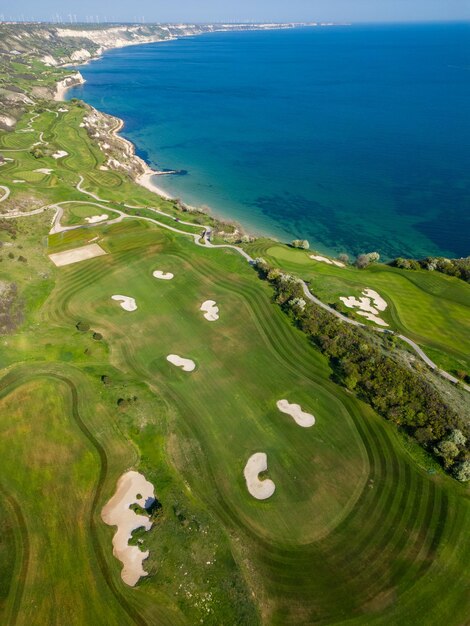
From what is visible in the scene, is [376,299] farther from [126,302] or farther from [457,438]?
[126,302]

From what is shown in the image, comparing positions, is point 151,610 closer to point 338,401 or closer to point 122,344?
point 338,401

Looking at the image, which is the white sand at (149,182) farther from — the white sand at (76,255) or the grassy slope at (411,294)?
the grassy slope at (411,294)

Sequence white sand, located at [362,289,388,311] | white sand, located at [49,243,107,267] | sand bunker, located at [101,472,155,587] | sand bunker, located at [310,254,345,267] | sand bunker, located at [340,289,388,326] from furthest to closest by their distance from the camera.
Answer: sand bunker, located at [310,254,345,267], white sand, located at [49,243,107,267], white sand, located at [362,289,388,311], sand bunker, located at [340,289,388,326], sand bunker, located at [101,472,155,587]

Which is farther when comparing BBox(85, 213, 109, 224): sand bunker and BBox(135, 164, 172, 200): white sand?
BBox(135, 164, 172, 200): white sand

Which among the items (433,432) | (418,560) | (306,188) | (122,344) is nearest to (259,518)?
(418,560)

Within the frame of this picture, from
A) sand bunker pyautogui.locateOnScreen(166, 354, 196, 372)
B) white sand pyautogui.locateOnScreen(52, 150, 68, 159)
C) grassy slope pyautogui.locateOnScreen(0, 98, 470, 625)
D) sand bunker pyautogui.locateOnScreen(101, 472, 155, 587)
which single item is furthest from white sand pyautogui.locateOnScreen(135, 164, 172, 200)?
sand bunker pyautogui.locateOnScreen(101, 472, 155, 587)

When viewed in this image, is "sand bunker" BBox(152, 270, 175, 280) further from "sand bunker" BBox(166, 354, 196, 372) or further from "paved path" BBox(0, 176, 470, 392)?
"sand bunker" BBox(166, 354, 196, 372)

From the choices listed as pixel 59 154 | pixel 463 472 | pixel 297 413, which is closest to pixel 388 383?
pixel 463 472
